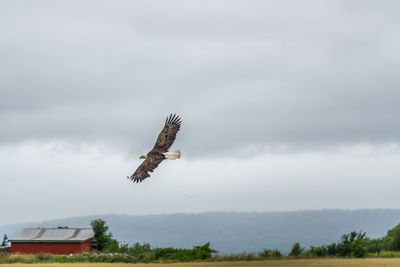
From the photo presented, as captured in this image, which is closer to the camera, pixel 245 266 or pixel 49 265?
pixel 245 266

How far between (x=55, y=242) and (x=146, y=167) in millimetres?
50263

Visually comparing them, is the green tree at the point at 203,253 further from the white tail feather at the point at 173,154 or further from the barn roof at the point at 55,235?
the white tail feather at the point at 173,154

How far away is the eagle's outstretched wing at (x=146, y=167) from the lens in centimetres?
2678

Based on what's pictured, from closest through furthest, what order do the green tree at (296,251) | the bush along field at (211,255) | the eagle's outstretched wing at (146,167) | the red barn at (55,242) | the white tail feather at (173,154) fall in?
the white tail feather at (173,154)
the eagle's outstretched wing at (146,167)
the bush along field at (211,255)
the green tree at (296,251)
the red barn at (55,242)

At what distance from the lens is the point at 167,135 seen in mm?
28719

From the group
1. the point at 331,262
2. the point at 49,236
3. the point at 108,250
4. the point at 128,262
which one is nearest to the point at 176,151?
the point at 331,262

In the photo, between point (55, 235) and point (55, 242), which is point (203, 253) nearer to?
point (55, 242)

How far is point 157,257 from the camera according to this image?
60.2 meters

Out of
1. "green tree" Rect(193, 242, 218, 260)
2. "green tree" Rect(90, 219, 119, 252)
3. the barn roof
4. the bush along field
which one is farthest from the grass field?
"green tree" Rect(90, 219, 119, 252)

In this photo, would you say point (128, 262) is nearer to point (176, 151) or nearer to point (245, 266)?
point (245, 266)

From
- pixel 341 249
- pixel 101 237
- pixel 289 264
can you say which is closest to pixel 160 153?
pixel 289 264

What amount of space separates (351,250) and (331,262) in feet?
25.6

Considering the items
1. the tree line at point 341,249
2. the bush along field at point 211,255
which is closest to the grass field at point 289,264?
the bush along field at point 211,255

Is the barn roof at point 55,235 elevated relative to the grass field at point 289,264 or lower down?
elevated
